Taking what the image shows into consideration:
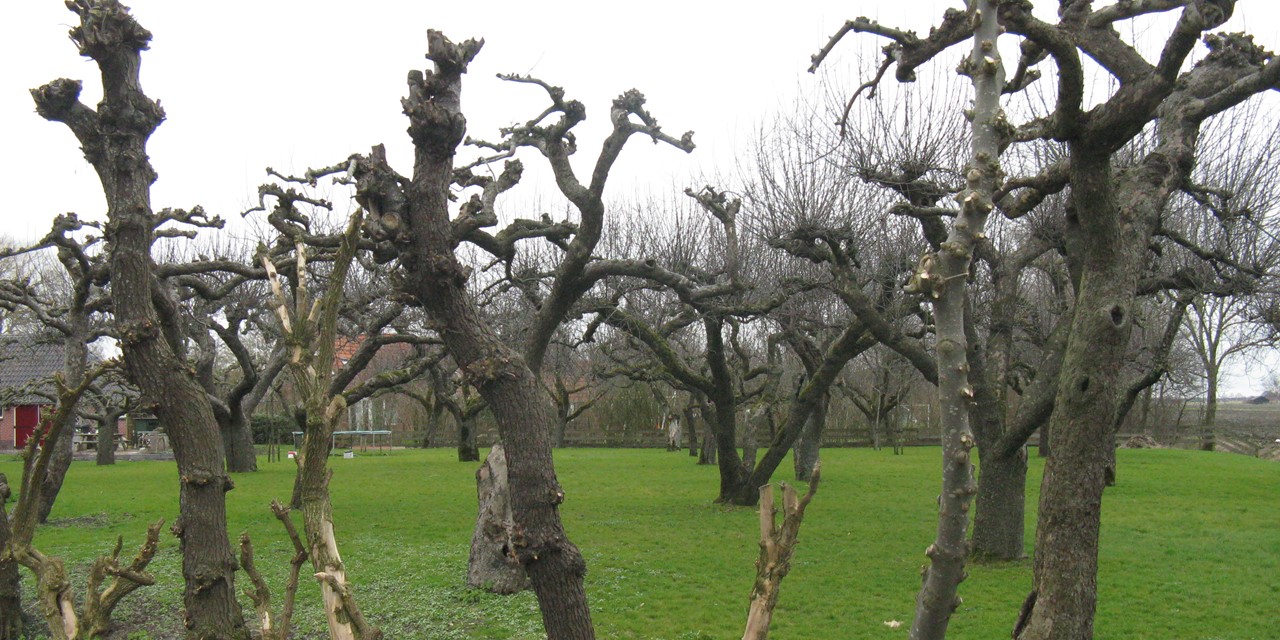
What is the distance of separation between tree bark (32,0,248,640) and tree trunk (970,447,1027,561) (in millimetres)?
8048

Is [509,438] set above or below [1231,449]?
above

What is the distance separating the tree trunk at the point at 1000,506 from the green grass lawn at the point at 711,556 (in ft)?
0.74

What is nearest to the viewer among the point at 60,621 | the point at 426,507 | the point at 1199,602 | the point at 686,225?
the point at 60,621

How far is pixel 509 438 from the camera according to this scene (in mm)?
4355

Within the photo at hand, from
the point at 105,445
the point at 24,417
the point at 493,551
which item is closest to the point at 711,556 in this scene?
the point at 493,551

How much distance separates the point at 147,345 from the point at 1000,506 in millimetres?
8907

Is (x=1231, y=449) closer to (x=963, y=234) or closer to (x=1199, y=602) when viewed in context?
(x=1199, y=602)

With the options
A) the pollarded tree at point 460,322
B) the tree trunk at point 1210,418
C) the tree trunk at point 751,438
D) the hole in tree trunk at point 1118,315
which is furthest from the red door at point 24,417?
the tree trunk at point 1210,418

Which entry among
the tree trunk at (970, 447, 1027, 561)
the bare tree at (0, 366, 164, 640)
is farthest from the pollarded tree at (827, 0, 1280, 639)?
the tree trunk at (970, 447, 1027, 561)

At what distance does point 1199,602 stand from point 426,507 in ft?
39.9

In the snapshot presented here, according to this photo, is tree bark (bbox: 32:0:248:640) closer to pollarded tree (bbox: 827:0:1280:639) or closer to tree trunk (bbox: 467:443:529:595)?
pollarded tree (bbox: 827:0:1280:639)

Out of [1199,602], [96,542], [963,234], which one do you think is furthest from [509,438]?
[96,542]

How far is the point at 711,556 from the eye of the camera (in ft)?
37.9

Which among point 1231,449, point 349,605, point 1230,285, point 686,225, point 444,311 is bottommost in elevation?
point 1231,449
